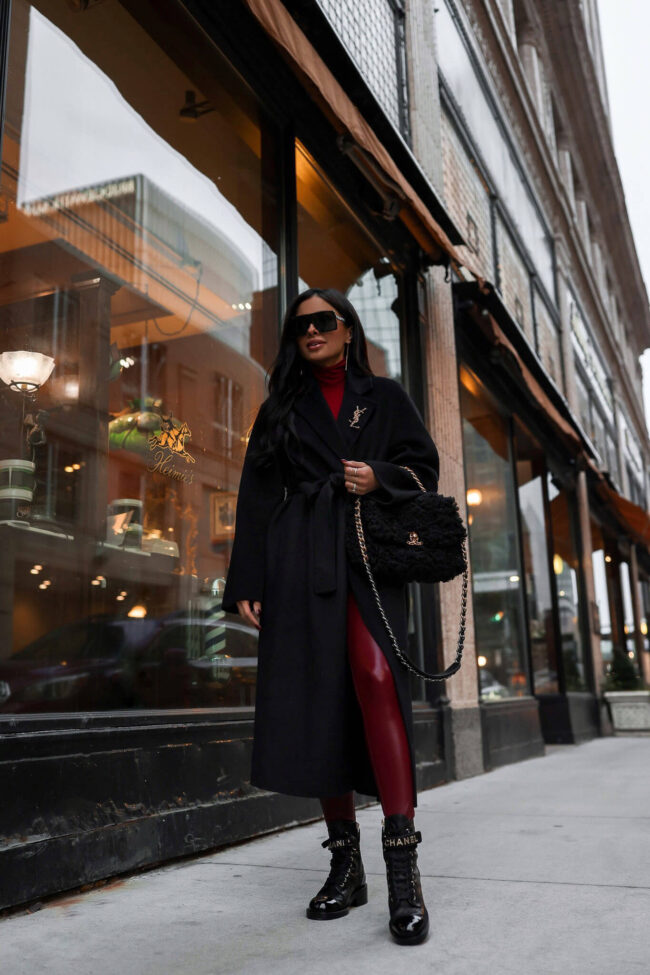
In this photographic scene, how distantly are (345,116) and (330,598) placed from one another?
3074mm

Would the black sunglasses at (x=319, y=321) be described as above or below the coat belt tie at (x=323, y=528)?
above

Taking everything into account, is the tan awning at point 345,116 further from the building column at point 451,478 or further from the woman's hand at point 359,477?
the woman's hand at point 359,477

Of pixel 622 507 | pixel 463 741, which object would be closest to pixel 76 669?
pixel 463 741

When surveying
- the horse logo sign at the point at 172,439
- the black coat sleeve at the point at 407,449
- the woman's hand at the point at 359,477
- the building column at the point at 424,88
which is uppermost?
the building column at the point at 424,88

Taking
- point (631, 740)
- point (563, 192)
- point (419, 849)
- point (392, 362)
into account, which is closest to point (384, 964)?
point (419, 849)

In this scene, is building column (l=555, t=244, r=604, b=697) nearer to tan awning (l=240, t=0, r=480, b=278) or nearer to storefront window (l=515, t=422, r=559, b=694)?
storefront window (l=515, t=422, r=559, b=694)

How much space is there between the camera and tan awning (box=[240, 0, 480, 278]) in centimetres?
406

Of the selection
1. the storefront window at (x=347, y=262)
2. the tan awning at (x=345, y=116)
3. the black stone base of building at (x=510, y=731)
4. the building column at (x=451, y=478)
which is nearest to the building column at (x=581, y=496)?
the black stone base of building at (x=510, y=731)

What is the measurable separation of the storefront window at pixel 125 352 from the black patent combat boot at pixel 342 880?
116 centimetres

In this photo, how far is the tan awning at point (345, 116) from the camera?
4.06 m

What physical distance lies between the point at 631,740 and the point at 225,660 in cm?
861

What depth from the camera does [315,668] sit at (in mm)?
2502

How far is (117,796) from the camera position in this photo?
307cm

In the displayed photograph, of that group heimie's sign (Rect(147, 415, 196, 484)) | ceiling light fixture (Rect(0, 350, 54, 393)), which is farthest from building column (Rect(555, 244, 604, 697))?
ceiling light fixture (Rect(0, 350, 54, 393))
